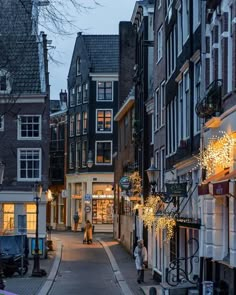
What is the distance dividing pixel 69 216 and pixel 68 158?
5992 millimetres

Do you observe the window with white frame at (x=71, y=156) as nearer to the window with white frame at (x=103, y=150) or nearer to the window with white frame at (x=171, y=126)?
the window with white frame at (x=103, y=150)

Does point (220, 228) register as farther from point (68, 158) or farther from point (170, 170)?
point (68, 158)

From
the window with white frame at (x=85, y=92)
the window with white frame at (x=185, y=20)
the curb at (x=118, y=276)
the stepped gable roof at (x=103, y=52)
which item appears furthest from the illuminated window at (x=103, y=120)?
the window with white frame at (x=185, y=20)

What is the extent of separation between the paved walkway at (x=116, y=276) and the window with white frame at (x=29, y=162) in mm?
4520

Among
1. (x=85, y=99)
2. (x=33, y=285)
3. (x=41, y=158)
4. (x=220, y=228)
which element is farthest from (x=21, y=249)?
(x=85, y=99)

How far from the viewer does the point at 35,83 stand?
4822 centimetres

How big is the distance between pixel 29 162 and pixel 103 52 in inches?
1181

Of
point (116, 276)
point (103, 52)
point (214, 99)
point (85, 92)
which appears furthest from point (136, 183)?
point (103, 52)

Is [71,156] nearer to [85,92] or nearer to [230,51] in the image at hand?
[85,92]

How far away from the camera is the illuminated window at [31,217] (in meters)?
47.0

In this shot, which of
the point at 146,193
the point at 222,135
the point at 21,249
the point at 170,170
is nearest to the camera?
the point at 222,135

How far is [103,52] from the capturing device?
76.4 meters

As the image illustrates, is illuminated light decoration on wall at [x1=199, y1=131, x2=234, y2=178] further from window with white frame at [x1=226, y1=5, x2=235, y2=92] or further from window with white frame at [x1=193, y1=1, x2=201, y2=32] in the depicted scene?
window with white frame at [x1=193, y1=1, x2=201, y2=32]

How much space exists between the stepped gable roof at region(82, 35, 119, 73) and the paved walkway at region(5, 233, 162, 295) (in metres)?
27.1
